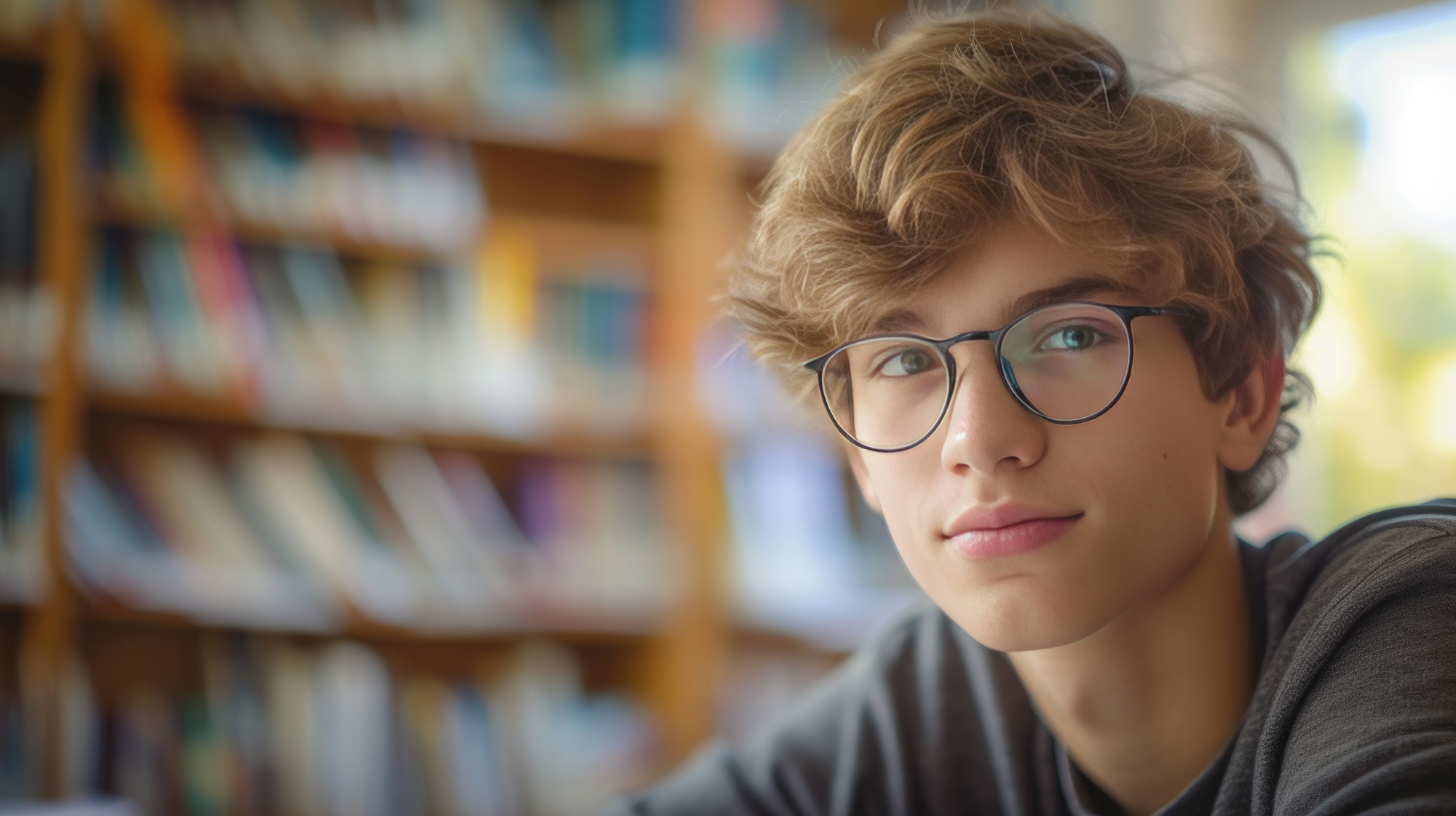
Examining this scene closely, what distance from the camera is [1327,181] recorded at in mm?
2537

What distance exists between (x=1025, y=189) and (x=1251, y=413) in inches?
11.2

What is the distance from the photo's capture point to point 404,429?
2.24 metres

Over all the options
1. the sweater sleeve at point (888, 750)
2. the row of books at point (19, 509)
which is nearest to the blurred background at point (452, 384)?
the row of books at point (19, 509)

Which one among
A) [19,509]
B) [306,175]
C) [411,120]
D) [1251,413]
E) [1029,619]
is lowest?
[1029,619]

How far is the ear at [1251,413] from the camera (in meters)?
0.86

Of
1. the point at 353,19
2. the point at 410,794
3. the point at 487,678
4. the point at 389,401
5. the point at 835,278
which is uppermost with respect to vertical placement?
the point at 353,19

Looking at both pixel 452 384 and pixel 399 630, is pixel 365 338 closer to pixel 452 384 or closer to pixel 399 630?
pixel 452 384

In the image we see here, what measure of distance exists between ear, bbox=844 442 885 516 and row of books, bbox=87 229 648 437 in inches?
54.6

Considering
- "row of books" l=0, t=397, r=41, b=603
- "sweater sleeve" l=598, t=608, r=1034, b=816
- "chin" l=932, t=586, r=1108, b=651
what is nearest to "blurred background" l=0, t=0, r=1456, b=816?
"row of books" l=0, t=397, r=41, b=603

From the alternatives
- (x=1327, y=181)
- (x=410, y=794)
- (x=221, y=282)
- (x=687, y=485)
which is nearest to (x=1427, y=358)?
(x=1327, y=181)

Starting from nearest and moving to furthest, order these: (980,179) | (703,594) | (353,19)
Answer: (980,179) → (353,19) → (703,594)

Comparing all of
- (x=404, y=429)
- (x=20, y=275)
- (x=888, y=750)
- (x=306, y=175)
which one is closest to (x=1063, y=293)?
(x=888, y=750)

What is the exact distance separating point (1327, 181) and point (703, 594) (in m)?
1.74

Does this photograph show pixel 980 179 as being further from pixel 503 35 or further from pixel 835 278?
pixel 503 35
